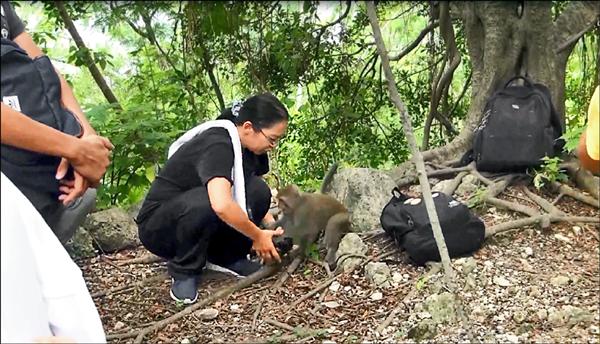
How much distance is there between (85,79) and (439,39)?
10.7 ft

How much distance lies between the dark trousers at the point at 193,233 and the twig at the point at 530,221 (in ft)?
3.71

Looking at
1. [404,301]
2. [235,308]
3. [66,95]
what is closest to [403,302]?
[404,301]

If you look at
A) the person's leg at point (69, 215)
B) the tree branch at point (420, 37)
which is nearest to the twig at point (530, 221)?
the person's leg at point (69, 215)

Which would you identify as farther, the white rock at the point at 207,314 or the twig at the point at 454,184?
the twig at the point at 454,184

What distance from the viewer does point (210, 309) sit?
3.62 meters

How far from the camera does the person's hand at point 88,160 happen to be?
8.16 ft

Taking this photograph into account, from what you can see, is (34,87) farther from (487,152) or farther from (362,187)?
(487,152)

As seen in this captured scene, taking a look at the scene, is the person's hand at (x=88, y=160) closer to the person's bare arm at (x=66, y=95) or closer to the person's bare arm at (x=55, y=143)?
the person's bare arm at (x=55, y=143)

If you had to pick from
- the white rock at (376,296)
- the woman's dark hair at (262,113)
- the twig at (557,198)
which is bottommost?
the white rock at (376,296)

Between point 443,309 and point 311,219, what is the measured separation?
3.90 feet

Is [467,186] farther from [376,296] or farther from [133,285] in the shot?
[133,285]

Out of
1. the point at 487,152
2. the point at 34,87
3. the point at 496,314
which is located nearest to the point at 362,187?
the point at 487,152

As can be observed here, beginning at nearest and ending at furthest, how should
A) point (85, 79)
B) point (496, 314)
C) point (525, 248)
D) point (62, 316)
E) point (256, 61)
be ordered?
point (62, 316) < point (496, 314) < point (525, 248) < point (256, 61) < point (85, 79)

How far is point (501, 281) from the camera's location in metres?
3.45
